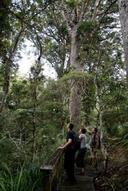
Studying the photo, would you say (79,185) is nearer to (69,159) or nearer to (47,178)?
(69,159)

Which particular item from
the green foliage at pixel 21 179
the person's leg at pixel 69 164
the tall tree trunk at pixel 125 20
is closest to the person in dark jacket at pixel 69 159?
the person's leg at pixel 69 164

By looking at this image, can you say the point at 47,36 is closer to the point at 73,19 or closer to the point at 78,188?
the point at 73,19

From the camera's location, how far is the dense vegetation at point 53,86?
9.48 m

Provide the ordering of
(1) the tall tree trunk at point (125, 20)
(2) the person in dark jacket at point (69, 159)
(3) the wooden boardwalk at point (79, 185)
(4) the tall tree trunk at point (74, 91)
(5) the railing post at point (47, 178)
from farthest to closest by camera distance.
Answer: (4) the tall tree trunk at point (74, 91)
(2) the person in dark jacket at point (69, 159)
(3) the wooden boardwalk at point (79, 185)
(5) the railing post at point (47, 178)
(1) the tall tree trunk at point (125, 20)

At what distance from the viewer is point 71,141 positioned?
7.77m

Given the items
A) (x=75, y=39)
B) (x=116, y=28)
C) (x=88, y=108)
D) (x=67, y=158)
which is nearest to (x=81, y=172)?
(x=67, y=158)

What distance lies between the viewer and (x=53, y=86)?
1491 centimetres

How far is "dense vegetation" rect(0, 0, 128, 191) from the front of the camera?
948 cm

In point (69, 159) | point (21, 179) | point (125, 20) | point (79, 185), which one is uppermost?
point (125, 20)

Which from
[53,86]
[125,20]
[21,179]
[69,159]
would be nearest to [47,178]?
[21,179]

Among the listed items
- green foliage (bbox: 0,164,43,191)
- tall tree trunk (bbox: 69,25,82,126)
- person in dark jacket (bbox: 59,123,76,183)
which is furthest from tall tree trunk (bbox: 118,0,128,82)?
tall tree trunk (bbox: 69,25,82,126)

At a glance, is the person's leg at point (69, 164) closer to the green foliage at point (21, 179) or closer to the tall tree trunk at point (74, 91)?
the green foliage at point (21, 179)

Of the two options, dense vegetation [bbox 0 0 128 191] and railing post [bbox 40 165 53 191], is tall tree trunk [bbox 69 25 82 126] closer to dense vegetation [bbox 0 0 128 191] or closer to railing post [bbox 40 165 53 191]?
dense vegetation [bbox 0 0 128 191]

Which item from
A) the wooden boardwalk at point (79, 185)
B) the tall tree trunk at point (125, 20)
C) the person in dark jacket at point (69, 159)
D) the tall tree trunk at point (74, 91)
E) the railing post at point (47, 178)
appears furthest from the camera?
the tall tree trunk at point (74, 91)
